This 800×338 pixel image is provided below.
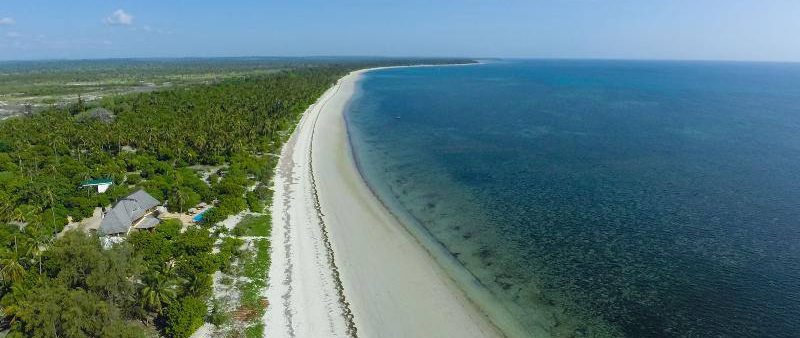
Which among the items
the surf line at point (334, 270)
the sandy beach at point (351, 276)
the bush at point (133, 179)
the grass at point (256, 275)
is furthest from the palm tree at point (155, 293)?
the bush at point (133, 179)

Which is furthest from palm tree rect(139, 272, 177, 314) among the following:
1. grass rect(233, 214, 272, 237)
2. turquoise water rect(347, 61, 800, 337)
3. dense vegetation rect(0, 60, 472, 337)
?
turquoise water rect(347, 61, 800, 337)

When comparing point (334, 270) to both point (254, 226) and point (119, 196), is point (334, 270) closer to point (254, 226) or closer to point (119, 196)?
point (254, 226)

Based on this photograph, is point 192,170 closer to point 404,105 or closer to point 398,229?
point 398,229

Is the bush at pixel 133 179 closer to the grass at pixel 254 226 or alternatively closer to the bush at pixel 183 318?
the grass at pixel 254 226

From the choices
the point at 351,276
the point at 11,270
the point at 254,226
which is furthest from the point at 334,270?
the point at 11,270

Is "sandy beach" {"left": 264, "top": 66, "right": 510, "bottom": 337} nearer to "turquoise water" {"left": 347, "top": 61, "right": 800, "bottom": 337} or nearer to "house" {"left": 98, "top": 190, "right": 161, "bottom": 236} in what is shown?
"turquoise water" {"left": 347, "top": 61, "right": 800, "bottom": 337}

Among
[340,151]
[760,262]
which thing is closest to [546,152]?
[340,151]
